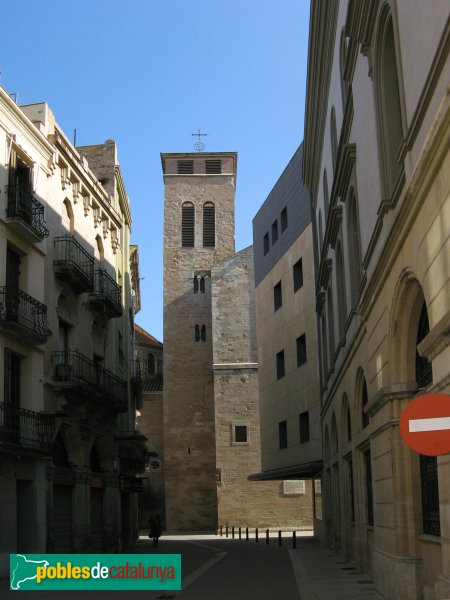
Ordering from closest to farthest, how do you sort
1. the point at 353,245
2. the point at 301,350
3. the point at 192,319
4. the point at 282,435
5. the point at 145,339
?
the point at 353,245
the point at 301,350
the point at 282,435
the point at 192,319
the point at 145,339

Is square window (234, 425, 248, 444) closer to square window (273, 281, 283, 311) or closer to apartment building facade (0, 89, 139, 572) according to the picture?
square window (273, 281, 283, 311)

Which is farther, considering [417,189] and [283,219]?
[283,219]

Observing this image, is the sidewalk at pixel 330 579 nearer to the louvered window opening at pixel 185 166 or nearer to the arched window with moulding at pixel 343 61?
the arched window with moulding at pixel 343 61

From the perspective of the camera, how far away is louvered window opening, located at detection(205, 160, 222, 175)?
203 feet

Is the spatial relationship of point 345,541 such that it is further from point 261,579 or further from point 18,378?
point 18,378

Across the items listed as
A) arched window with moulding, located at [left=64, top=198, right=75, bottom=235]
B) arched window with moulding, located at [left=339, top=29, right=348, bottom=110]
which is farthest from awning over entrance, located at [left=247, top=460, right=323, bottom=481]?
arched window with moulding, located at [left=339, top=29, right=348, bottom=110]

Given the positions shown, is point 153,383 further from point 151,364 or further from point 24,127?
point 24,127

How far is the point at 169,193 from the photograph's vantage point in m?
61.5

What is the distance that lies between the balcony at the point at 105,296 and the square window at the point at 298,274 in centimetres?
877

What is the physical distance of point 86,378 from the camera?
84.9ft

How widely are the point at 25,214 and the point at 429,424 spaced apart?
1771cm

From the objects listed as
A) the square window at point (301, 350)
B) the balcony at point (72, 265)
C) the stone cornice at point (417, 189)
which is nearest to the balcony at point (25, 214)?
the balcony at point (72, 265)

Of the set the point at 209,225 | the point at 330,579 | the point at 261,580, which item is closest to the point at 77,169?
the point at 261,580

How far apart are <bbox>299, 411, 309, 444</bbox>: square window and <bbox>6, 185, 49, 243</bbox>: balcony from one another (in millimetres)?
15551
